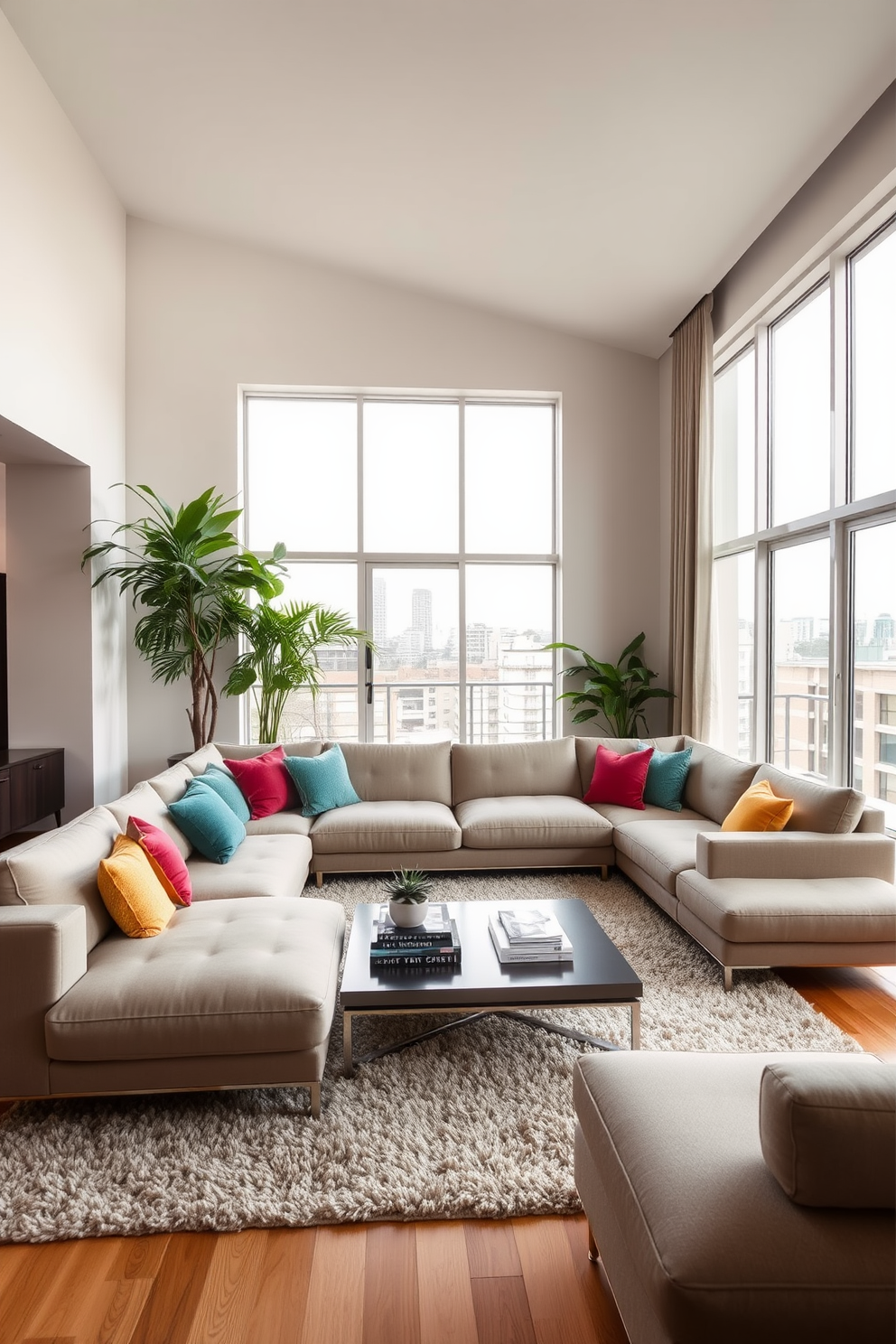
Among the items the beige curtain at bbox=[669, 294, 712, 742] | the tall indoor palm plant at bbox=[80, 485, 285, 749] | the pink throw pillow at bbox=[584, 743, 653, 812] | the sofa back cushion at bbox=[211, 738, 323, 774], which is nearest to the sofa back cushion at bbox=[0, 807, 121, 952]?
the sofa back cushion at bbox=[211, 738, 323, 774]

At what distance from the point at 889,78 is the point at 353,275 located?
3618 millimetres

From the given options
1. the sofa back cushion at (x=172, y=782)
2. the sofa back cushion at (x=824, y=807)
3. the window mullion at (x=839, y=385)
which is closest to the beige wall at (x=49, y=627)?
the sofa back cushion at (x=172, y=782)

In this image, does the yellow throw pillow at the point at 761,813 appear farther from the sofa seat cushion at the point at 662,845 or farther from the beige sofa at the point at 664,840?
the sofa seat cushion at the point at 662,845

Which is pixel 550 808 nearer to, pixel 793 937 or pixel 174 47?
pixel 793 937

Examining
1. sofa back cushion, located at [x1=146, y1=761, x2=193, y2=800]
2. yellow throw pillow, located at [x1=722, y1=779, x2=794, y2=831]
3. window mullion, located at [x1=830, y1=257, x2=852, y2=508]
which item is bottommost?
yellow throw pillow, located at [x1=722, y1=779, x2=794, y2=831]

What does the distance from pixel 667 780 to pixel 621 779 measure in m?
0.26

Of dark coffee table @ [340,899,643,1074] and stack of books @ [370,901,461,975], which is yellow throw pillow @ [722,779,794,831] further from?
stack of books @ [370,901,461,975]

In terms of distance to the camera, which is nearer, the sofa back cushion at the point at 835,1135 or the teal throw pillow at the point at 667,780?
the sofa back cushion at the point at 835,1135

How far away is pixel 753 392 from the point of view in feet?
15.8

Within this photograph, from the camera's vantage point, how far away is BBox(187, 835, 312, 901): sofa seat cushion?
281 centimetres

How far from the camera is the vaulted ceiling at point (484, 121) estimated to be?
3043mm

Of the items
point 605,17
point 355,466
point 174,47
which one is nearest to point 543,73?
point 605,17

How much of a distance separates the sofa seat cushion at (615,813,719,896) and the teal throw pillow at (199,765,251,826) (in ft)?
6.33

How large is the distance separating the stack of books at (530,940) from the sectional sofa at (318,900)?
0.53m
